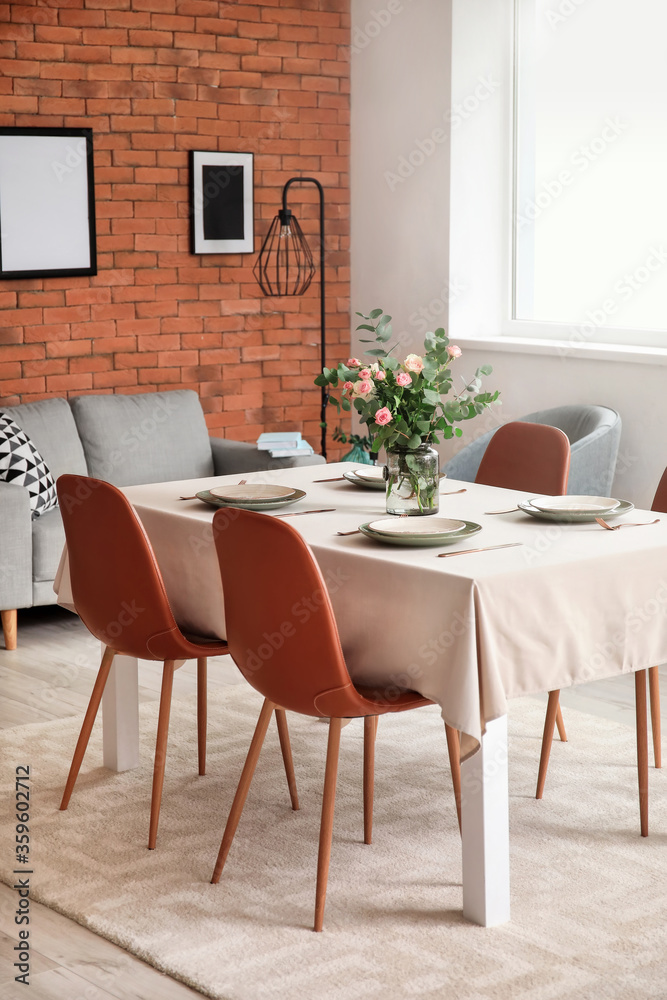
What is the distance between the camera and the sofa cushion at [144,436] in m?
5.67

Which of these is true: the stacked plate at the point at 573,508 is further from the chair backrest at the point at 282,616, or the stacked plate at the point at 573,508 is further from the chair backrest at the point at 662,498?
the chair backrest at the point at 282,616

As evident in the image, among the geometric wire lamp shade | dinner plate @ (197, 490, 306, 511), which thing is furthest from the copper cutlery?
Result: the geometric wire lamp shade

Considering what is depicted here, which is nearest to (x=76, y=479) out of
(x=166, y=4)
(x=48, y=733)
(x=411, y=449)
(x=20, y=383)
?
(x=411, y=449)

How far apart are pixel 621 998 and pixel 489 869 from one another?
0.39 m

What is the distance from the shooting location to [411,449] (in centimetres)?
311

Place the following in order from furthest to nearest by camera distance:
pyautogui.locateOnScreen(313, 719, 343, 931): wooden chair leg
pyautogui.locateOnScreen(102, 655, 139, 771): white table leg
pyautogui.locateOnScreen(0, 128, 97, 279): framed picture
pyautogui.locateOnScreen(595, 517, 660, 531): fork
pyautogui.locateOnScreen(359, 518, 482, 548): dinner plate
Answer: pyautogui.locateOnScreen(0, 128, 97, 279): framed picture, pyautogui.locateOnScreen(102, 655, 139, 771): white table leg, pyautogui.locateOnScreen(595, 517, 660, 531): fork, pyautogui.locateOnScreen(359, 518, 482, 548): dinner plate, pyautogui.locateOnScreen(313, 719, 343, 931): wooden chair leg

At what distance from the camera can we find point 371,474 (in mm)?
3674

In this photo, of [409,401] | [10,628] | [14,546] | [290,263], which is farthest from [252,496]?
[290,263]

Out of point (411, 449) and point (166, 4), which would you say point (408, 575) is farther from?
point (166, 4)

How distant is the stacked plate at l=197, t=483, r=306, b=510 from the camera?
3295mm

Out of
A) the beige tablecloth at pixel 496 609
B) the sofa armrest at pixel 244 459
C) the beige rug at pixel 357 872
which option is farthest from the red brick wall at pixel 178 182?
the beige tablecloth at pixel 496 609

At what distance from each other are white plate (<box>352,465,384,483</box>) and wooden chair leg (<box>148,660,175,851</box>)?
782 mm

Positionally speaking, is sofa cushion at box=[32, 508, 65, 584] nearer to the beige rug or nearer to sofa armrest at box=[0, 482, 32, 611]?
sofa armrest at box=[0, 482, 32, 611]

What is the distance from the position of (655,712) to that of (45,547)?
96.9 inches
